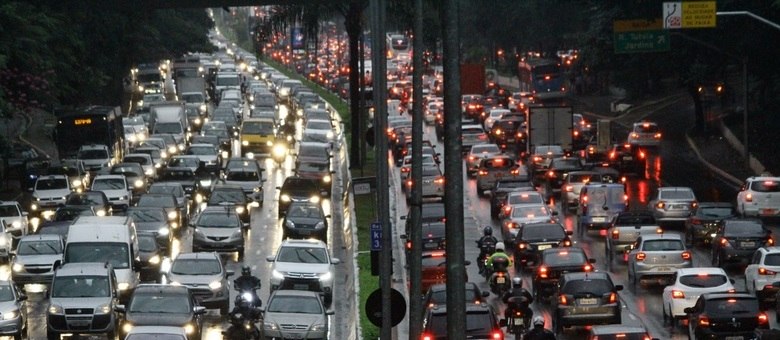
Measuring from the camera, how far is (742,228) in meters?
43.4

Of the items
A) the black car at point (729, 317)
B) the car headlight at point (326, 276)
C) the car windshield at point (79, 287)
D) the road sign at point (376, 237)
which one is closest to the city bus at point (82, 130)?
the car headlight at point (326, 276)

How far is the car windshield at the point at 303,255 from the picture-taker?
41219 millimetres

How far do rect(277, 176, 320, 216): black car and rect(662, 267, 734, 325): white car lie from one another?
83.2 ft

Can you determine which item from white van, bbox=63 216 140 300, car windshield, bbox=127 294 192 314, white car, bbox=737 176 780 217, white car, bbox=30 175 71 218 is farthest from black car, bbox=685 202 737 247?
white car, bbox=30 175 71 218

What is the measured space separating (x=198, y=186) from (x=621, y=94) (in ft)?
207

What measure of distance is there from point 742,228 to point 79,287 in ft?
56.8

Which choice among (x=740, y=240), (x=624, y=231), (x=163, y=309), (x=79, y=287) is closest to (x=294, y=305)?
(x=163, y=309)

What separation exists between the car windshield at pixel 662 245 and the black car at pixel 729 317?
32.5ft

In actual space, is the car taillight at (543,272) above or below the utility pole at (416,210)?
below

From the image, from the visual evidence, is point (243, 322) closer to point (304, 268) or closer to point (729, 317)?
point (304, 268)

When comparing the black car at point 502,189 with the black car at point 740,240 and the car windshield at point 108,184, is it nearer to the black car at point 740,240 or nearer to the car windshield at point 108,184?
the car windshield at point 108,184

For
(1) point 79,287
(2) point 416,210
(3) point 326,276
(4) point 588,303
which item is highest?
(2) point 416,210

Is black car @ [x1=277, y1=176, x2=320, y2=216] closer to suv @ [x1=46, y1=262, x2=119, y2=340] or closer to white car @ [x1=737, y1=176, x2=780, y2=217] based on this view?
white car @ [x1=737, y1=176, x2=780, y2=217]

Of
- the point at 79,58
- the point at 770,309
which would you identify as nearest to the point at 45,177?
the point at 79,58
